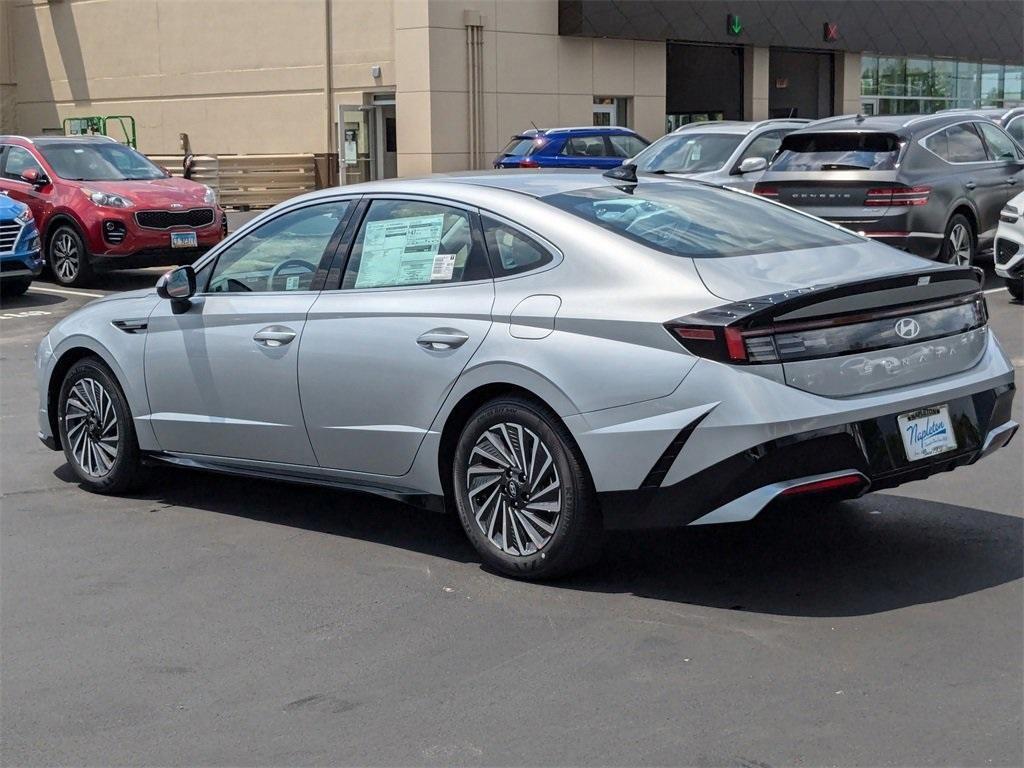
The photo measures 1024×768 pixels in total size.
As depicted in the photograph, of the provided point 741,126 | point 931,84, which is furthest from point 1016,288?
point 931,84

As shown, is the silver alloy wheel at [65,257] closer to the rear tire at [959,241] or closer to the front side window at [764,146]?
the front side window at [764,146]

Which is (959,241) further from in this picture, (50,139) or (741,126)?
(50,139)

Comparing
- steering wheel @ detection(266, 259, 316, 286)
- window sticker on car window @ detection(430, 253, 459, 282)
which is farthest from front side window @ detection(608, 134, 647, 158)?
window sticker on car window @ detection(430, 253, 459, 282)

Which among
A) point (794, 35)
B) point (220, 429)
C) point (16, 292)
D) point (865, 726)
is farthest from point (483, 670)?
point (794, 35)

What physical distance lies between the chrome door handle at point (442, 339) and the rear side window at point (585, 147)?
19.8 meters

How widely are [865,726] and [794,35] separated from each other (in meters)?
35.8

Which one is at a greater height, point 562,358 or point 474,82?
point 474,82

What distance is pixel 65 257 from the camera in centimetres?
1706

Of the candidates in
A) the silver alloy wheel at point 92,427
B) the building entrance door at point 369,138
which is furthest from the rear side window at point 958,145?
the building entrance door at point 369,138

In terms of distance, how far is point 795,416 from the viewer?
489 cm

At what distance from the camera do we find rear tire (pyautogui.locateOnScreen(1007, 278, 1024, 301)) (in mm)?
13380

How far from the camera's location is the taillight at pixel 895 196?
1341cm

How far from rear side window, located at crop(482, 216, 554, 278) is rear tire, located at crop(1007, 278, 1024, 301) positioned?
29.2 ft

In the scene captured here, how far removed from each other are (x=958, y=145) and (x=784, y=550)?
9780 millimetres
